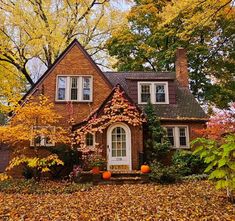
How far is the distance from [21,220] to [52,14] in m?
17.3

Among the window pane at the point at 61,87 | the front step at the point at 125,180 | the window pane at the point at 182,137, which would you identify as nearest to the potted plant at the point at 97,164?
the front step at the point at 125,180

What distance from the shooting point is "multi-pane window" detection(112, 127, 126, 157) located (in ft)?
44.9

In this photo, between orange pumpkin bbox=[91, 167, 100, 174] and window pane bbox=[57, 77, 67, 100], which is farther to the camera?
window pane bbox=[57, 77, 67, 100]

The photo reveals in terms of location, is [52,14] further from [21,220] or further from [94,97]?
[21,220]

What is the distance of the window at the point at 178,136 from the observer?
15.8 meters

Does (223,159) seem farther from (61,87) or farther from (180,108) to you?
(61,87)

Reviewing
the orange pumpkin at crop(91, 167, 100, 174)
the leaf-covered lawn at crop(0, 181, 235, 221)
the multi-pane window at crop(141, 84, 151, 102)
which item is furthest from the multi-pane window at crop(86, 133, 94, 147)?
the multi-pane window at crop(141, 84, 151, 102)

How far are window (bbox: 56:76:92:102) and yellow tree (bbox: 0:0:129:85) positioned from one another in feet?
17.0

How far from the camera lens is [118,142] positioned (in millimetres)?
13766

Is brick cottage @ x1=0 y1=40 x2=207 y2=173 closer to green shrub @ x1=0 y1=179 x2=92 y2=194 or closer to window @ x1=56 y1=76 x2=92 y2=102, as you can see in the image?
window @ x1=56 y1=76 x2=92 y2=102

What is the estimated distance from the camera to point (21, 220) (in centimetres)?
618

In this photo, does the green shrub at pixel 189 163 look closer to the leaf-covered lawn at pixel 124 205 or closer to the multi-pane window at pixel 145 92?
the leaf-covered lawn at pixel 124 205

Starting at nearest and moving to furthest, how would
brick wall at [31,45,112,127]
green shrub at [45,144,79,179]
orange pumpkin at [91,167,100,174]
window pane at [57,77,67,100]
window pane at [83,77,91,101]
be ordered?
orange pumpkin at [91,167,100,174] → green shrub at [45,144,79,179] → brick wall at [31,45,112,127] → window pane at [57,77,67,100] → window pane at [83,77,91,101]

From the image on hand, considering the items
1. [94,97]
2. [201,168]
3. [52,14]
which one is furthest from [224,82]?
[52,14]
